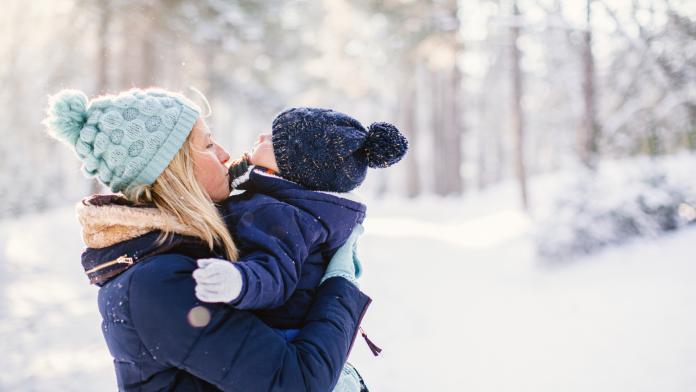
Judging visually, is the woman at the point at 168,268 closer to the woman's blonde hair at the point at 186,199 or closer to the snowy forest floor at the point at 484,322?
the woman's blonde hair at the point at 186,199

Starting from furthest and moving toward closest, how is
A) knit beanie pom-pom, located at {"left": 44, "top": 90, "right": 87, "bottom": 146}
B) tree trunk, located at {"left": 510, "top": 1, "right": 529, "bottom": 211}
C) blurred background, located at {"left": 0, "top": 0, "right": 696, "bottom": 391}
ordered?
tree trunk, located at {"left": 510, "top": 1, "right": 529, "bottom": 211} < blurred background, located at {"left": 0, "top": 0, "right": 696, "bottom": 391} < knit beanie pom-pom, located at {"left": 44, "top": 90, "right": 87, "bottom": 146}

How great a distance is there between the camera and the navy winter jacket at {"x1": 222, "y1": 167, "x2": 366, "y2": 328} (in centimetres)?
138

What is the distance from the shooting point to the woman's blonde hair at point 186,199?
1455mm

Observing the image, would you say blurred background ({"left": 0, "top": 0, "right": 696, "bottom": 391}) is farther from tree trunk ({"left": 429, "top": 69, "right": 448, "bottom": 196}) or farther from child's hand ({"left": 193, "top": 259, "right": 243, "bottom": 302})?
tree trunk ({"left": 429, "top": 69, "right": 448, "bottom": 196})

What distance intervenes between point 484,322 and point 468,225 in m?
9.28

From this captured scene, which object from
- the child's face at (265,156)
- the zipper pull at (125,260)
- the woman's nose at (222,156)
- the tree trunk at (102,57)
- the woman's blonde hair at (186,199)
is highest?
the tree trunk at (102,57)

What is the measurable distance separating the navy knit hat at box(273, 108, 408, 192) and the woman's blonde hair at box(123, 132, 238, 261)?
1.05 feet

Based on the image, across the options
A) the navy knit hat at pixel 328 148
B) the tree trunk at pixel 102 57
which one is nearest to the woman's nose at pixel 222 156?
the navy knit hat at pixel 328 148

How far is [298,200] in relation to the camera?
1.63 meters

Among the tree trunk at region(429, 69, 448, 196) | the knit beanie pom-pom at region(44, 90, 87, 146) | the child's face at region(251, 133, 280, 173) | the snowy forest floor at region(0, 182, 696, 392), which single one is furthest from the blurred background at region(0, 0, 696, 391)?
the tree trunk at region(429, 69, 448, 196)

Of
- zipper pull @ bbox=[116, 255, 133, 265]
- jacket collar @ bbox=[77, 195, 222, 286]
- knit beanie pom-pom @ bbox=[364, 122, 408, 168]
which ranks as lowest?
zipper pull @ bbox=[116, 255, 133, 265]

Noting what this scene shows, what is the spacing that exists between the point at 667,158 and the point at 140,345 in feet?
36.4

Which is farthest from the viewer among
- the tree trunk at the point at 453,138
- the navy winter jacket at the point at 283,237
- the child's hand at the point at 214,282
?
the tree trunk at the point at 453,138

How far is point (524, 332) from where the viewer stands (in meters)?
6.19
